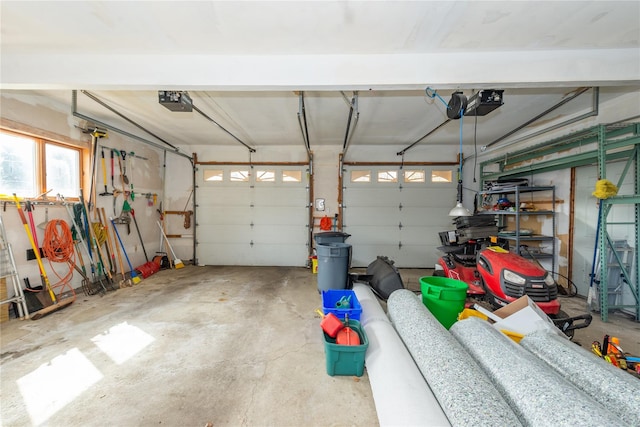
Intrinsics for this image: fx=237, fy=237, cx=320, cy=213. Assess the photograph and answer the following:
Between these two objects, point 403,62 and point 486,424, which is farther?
point 403,62

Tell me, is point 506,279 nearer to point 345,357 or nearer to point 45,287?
point 345,357

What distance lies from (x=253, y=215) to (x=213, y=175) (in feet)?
4.55

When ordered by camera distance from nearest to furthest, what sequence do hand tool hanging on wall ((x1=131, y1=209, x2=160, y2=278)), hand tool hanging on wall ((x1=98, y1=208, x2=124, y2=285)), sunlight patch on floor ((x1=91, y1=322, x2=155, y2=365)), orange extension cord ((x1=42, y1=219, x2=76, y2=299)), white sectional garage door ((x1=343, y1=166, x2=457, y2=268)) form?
sunlight patch on floor ((x1=91, y1=322, x2=155, y2=365)), orange extension cord ((x1=42, y1=219, x2=76, y2=299)), hand tool hanging on wall ((x1=98, y1=208, x2=124, y2=285)), hand tool hanging on wall ((x1=131, y1=209, x2=160, y2=278)), white sectional garage door ((x1=343, y1=166, x2=457, y2=268))

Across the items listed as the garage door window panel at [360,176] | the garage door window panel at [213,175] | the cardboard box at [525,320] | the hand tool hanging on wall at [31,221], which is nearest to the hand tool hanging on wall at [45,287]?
the hand tool hanging on wall at [31,221]

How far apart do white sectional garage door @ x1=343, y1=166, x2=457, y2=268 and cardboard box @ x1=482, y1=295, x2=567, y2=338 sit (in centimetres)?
352

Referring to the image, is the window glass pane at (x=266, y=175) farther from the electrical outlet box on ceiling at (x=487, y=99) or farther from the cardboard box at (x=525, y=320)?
the cardboard box at (x=525, y=320)

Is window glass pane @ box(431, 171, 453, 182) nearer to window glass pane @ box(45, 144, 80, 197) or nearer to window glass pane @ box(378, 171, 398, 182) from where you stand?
window glass pane @ box(378, 171, 398, 182)

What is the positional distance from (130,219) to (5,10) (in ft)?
12.2

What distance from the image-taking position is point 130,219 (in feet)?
15.5

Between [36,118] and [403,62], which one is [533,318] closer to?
[403,62]

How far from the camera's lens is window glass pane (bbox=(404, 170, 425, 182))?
5.66 m

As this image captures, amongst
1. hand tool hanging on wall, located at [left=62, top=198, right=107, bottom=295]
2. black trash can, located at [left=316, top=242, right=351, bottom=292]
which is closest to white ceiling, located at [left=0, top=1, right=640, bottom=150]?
hand tool hanging on wall, located at [left=62, top=198, right=107, bottom=295]

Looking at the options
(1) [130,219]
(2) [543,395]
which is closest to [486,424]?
(2) [543,395]

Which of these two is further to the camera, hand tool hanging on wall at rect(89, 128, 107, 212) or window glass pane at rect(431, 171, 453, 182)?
window glass pane at rect(431, 171, 453, 182)
